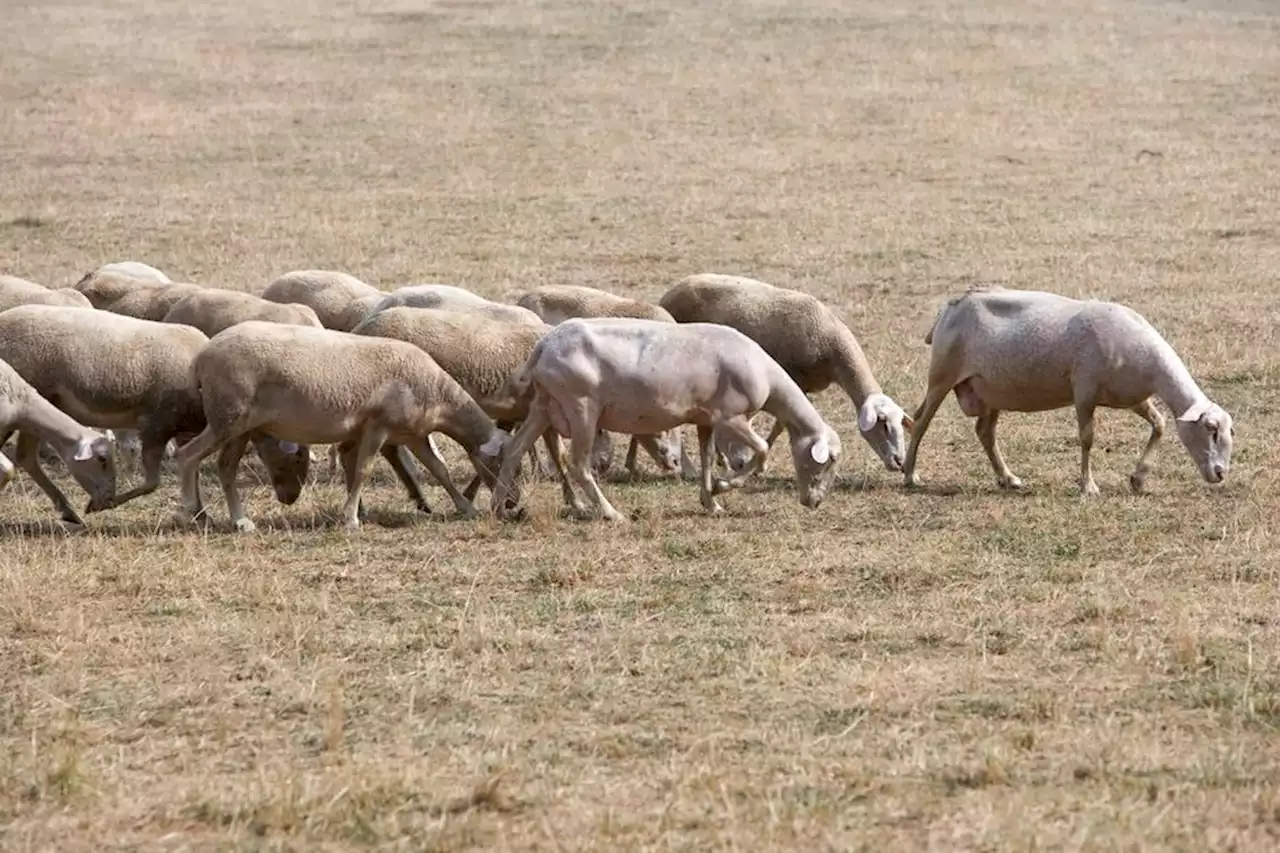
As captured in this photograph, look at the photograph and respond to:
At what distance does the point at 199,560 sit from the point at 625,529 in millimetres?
2396

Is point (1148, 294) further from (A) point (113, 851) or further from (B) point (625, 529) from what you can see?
(A) point (113, 851)

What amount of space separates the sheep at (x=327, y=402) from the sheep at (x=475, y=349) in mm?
490

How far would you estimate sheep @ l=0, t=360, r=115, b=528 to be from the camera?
464 inches

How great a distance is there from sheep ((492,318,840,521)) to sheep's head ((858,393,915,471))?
1057 mm

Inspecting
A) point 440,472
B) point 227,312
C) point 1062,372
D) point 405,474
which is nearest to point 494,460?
point 440,472

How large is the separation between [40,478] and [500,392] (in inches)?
109

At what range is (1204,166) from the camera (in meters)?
29.5

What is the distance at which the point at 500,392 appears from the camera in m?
13.0

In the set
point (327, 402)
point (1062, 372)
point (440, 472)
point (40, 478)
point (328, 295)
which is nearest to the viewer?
point (327, 402)

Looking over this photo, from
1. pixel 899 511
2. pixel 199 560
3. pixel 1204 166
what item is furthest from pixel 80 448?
pixel 1204 166

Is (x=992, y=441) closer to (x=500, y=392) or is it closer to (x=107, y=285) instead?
(x=500, y=392)

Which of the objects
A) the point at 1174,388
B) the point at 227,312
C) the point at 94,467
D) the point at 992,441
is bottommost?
the point at 992,441

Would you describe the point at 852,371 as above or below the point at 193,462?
below

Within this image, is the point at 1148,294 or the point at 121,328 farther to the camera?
the point at 1148,294
